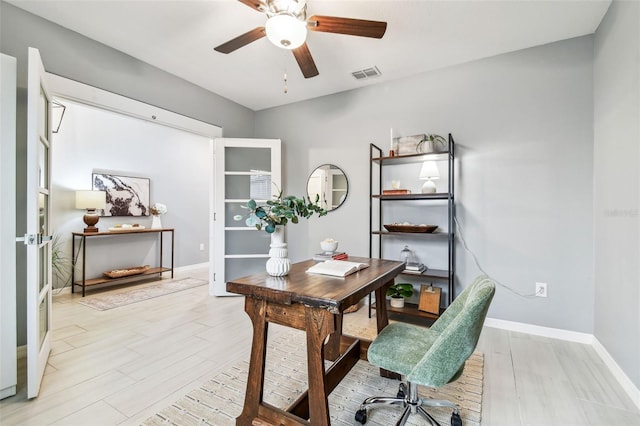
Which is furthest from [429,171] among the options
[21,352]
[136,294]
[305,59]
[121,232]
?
[121,232]

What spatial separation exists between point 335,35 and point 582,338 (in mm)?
3320

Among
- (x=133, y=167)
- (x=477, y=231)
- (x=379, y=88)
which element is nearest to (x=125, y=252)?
(x=133, y=167)

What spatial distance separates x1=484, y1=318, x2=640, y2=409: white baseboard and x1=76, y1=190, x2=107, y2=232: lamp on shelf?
16.3ft

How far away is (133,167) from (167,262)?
69.0 inches

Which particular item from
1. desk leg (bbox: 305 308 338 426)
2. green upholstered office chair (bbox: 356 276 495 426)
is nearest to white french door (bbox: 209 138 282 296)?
green upholstered office chair (bbox: 356 276 495 426)

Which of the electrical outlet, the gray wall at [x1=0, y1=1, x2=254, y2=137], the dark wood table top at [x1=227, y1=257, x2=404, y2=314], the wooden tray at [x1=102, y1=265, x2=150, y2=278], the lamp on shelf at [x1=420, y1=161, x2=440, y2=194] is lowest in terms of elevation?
the wooden tray at [x1=102, y1=265, x2=150, y2=278]

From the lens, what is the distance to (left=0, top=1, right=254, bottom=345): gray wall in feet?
7.05

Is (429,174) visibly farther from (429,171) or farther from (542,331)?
(542,331)

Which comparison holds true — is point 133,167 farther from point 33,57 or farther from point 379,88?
point 379,88

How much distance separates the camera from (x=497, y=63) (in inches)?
110

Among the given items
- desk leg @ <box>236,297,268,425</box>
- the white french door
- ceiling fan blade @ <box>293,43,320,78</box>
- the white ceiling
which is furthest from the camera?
the white french door

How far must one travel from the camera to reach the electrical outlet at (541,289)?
2602mm

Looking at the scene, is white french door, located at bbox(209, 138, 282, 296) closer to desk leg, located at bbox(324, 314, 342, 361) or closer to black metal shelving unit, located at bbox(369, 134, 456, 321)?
black metal shelving unit, located at bbox(369, 134, 456, 321)

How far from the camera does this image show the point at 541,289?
8.57 ft
